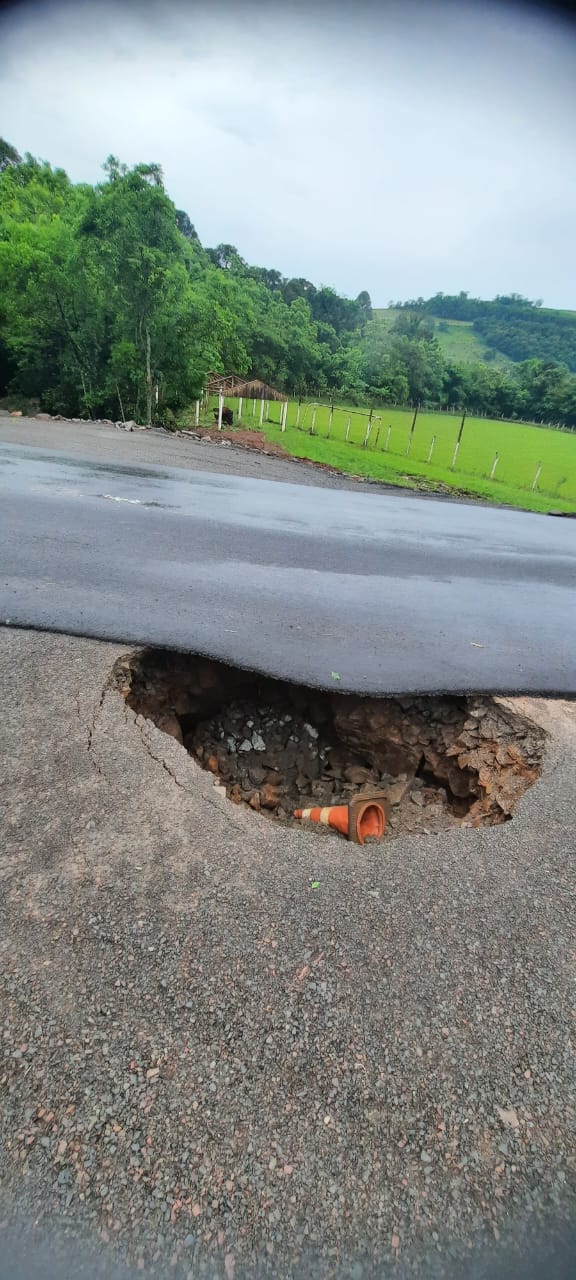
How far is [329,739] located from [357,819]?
1.49 meters

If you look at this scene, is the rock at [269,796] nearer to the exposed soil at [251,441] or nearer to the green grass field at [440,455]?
the exposed soil at [251,441]

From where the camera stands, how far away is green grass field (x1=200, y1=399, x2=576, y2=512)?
19.7m

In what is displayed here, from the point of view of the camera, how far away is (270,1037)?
2139mm

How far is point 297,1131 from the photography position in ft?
6.18

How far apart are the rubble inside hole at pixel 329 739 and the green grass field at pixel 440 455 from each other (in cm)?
1424

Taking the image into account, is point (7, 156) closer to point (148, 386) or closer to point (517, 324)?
point (148, 386)

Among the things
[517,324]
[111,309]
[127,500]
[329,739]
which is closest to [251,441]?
[111,309]

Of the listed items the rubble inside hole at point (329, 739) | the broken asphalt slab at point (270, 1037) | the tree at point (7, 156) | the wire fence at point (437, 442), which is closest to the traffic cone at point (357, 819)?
the rubble inside hole at point (329, 739)

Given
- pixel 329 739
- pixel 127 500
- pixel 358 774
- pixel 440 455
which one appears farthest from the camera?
pixel 440 455

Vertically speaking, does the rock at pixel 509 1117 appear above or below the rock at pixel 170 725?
above

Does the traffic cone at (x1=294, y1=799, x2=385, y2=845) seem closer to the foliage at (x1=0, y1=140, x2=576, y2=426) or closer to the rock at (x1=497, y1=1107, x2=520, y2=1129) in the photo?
the rock at (x1=497, y1=1107, x2=520, y2=1129)

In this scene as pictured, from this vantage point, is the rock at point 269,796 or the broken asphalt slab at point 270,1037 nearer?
the broken asphalt slab at point 270,1037

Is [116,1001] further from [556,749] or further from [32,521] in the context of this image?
[32,521]

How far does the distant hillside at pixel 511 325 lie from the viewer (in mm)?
106688
